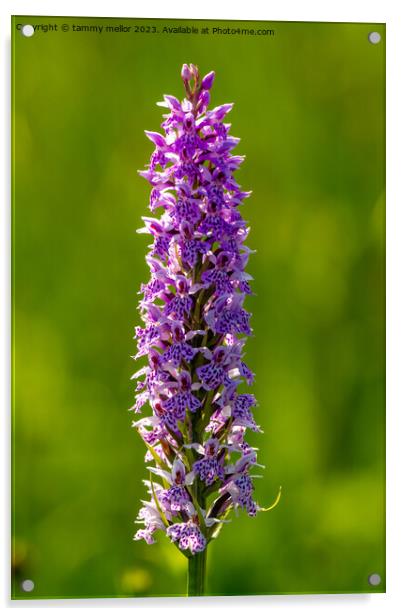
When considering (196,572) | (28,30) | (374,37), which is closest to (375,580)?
(196,572)

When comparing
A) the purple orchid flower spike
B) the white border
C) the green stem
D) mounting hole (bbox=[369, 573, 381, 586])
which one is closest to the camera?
the purple orchid flower spike

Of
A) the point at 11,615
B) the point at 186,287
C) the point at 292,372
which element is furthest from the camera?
the point at 292,372

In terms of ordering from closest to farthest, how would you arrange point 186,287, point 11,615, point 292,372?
point 186,287 < point 11,615 < point 292,372

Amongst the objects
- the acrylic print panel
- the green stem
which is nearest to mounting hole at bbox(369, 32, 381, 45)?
→ the acrylic print panel

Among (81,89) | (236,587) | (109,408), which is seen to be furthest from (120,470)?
(81,89)

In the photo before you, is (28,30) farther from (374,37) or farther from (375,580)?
(375,580)

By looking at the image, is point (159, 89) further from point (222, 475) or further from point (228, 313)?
point (222, 475)

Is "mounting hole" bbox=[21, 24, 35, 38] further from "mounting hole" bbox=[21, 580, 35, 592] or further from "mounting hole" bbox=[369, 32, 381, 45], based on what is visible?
"mounting hole" bbox=[21, 580, 35, 592]
